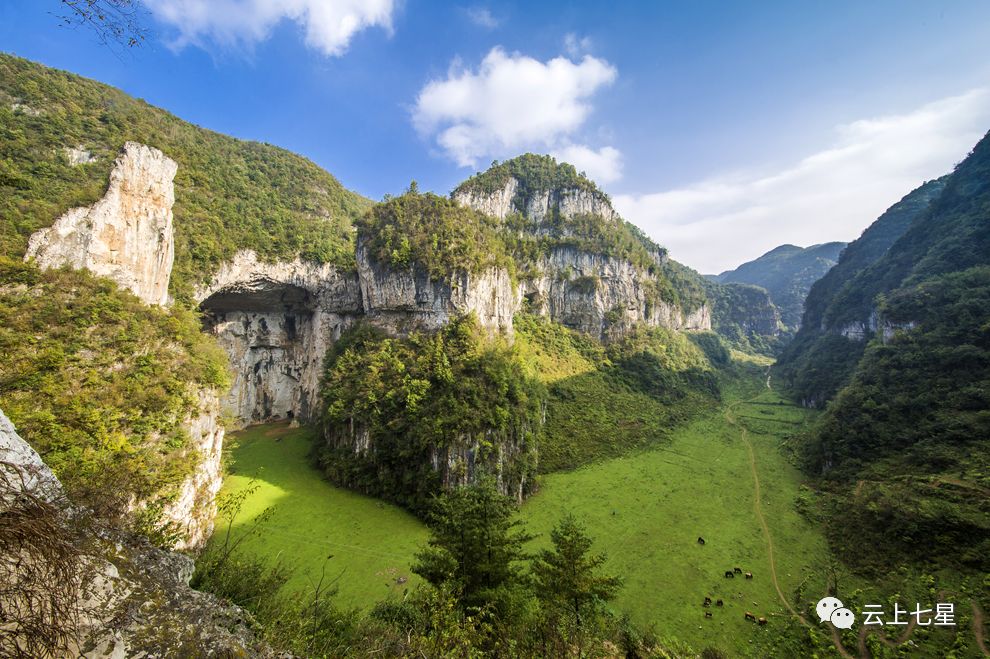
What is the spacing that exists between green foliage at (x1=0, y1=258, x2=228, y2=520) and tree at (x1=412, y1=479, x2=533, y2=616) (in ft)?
20.9

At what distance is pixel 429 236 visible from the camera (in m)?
27.3

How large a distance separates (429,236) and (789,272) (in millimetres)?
152670

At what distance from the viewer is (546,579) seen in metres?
9.33

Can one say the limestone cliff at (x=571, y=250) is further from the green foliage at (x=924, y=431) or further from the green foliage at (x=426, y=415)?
the green foliage at (x=924, y=431)

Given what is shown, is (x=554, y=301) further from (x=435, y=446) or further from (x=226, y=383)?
(x=226, y=383)

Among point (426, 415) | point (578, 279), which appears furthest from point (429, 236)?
point (578, 279)

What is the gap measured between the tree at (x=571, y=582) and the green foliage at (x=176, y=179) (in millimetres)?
22724

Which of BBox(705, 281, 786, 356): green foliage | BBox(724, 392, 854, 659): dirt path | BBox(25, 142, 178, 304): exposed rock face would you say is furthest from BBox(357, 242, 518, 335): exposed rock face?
BBox(705, 281, 786, 356): green foliage

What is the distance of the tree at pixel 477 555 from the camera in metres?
8.94

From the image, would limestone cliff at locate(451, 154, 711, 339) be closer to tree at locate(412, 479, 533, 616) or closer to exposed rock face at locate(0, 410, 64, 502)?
tree at locate(412, 479, 533, 616)

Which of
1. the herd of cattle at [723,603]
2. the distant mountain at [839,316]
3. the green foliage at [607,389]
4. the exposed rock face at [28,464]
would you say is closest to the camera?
the exposed rock face at [28,464]

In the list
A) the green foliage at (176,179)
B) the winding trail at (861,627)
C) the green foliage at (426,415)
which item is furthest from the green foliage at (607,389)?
the green foliage at (176,179)

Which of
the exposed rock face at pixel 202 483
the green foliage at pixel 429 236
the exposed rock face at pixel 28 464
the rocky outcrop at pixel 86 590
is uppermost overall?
the green foliage at pixel 429 236

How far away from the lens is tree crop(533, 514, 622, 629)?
348 inches
